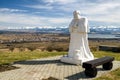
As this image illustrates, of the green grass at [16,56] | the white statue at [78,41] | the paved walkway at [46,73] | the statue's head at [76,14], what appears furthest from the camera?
the green grass at [16,56]

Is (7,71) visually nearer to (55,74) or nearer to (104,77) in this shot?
(55,74)

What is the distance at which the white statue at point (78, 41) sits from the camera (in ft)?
50.4

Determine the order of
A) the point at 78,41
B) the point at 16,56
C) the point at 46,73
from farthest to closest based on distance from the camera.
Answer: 1. the point at 16,56
2. the point at 78,41
3. the point at 46,73

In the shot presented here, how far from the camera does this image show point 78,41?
16.0m

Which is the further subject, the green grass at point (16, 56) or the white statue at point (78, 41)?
the green grass at point (16, 56)

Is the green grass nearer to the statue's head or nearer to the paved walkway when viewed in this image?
the paved walkway

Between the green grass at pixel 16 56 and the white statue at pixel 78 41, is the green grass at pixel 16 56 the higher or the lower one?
the lower one

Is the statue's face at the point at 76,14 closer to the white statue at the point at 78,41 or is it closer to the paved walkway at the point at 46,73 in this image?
the white statue at the point at 78,41

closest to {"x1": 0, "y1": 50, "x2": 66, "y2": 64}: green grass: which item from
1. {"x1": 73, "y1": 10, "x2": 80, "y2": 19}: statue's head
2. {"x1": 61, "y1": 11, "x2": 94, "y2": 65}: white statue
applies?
{"x1": 61, "y1": 11, "x2": 94, "y2": 65}: white statue

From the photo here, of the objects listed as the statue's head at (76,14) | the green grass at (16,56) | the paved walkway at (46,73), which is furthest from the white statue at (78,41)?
the green grass at (16,56)

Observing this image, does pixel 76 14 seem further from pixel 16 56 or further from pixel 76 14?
pixel 16 56

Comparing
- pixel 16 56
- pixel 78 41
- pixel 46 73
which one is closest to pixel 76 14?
pixel 78 41

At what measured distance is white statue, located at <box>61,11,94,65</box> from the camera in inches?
605

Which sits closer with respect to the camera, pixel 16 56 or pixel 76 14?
pixel 76 14
